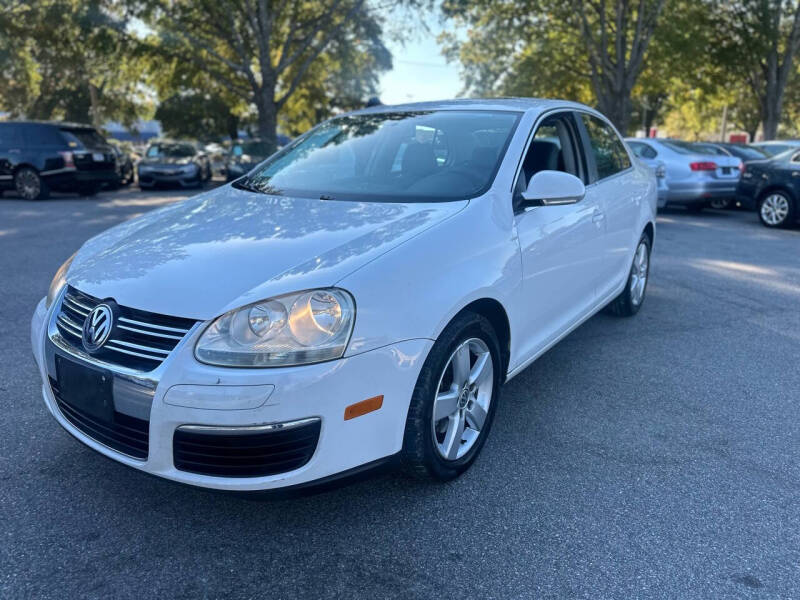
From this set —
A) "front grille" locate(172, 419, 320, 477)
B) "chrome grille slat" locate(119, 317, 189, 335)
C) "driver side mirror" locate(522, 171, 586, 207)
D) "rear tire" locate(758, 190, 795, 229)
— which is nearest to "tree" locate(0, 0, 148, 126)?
"rear tire" locate(758, 190, 795, 229)

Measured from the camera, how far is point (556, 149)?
3.89m

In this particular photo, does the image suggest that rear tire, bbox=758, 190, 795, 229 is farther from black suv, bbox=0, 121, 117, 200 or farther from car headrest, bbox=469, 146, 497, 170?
black suv, bbox=0, 121, 117, 200

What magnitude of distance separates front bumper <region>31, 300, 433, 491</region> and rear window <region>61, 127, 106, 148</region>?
13.6 meters

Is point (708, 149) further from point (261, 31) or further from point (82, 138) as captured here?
point (261, 31)

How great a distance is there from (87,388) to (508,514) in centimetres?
163

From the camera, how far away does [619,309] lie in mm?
5277

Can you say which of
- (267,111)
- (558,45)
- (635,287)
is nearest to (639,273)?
(635,287)

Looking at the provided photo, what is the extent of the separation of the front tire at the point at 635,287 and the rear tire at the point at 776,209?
6.32 metres

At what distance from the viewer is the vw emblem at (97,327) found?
230cm

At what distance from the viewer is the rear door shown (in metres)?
4.16

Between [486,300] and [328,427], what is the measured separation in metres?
0.96

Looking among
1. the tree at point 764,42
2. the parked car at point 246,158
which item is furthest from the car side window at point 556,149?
the tree at point 764,42

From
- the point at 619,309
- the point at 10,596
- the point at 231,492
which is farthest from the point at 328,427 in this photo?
the point at 619,309

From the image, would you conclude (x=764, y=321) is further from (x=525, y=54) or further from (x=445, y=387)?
(x=525, y=54)
